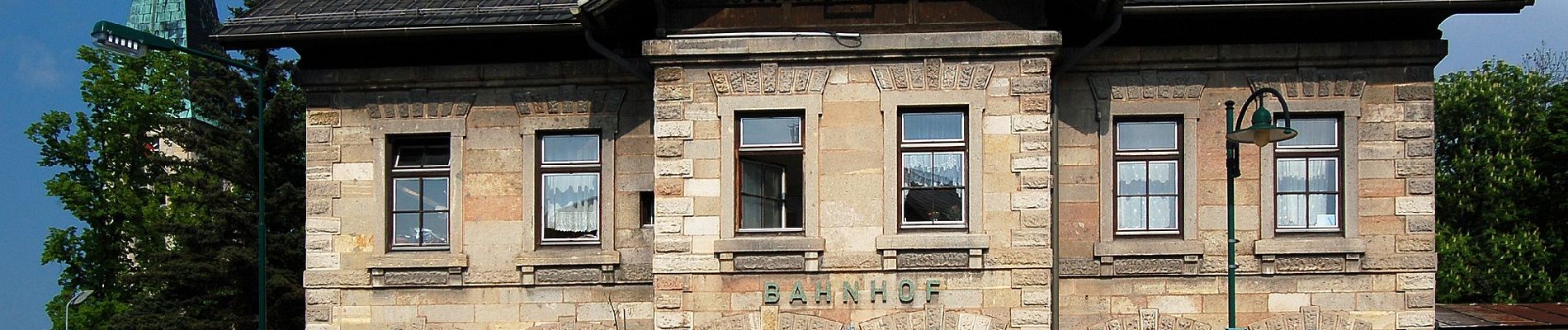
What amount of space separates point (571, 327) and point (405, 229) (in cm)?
223

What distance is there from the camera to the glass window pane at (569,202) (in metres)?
17.3

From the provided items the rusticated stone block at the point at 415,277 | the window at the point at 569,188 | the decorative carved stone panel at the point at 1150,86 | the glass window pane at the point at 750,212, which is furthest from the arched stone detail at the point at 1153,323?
the rusticated stone block at the point at 415,277

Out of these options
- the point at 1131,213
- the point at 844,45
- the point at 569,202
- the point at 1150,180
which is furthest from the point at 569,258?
the point at 1150,180

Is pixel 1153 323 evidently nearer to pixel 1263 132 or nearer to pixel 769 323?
pixel 1263 132

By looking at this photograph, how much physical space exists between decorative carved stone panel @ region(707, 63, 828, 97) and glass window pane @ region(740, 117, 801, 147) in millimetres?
303

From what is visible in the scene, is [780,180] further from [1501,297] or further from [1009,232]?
[1501,297]

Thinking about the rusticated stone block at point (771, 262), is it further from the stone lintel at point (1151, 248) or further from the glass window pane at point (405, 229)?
the glass window pane at point (405, 229)

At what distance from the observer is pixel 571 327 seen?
17.1 meters

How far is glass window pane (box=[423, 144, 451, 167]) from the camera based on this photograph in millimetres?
17578

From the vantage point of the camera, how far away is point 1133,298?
53.0 ft

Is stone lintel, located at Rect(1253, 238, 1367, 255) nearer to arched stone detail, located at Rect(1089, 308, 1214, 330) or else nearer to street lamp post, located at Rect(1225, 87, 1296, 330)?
arched stone detail, located at Rect(1089, 308, 1214, 330)

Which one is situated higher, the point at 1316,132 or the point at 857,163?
the point at 1316,132

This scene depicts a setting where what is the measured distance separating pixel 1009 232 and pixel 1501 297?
26828mm

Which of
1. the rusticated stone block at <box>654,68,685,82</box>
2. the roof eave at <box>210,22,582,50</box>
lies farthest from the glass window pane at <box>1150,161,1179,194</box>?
the roof eave at <box>210,22,582,50</box>
